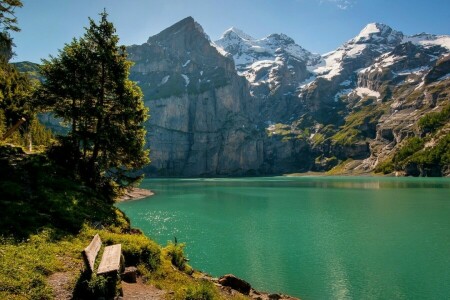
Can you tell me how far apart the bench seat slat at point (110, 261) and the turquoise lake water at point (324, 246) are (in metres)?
19.3

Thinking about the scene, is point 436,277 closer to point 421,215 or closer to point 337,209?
point 421,215

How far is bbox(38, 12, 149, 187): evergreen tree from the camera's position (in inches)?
1332

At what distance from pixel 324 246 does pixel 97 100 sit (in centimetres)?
3511

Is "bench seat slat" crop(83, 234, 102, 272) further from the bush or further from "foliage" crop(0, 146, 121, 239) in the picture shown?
the bush

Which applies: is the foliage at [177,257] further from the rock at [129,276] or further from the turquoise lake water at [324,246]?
the turquoise lake water at [324,246]

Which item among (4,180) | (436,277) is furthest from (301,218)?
(4,180)

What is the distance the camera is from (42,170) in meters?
28.9

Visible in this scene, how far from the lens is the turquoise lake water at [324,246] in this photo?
110 feet

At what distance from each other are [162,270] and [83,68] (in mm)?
22374

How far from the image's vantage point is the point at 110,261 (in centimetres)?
1636

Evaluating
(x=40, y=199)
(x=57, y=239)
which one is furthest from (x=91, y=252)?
(x=40, y=199)

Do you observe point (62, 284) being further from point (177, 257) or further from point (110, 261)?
point (177, 257)

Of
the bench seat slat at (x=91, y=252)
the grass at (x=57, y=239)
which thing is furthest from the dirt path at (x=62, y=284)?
the bench seat slat at (x=91, y=252)

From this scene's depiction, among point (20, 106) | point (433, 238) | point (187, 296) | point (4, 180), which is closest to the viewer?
point (187, 296)
